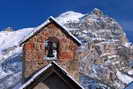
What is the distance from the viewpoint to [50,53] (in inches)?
651

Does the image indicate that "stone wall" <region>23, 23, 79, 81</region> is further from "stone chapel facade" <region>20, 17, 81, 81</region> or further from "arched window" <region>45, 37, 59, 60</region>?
"arched window" <region>45, 37, 59, 60</region>

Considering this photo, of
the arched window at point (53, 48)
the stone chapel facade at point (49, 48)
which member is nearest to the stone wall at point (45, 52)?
the stone chapel facade at point (49, 48)

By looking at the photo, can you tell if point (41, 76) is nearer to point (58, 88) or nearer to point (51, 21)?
point (58, 88)

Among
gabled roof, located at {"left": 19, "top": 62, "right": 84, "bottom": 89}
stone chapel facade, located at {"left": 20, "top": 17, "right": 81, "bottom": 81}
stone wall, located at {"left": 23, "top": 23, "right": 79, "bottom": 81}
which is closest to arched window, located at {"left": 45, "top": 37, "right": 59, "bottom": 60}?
stone chapel facade, located at {"left": 20, "top": 17, "right": 81, "bottom": 81}

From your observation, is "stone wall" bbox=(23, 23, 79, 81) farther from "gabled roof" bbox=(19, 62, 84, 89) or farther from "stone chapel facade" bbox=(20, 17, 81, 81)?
"gabled roof" bbox=(19, 62, 84, 89)

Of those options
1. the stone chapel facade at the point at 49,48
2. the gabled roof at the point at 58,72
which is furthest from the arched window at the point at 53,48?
the gabled roof at the point at 58,72

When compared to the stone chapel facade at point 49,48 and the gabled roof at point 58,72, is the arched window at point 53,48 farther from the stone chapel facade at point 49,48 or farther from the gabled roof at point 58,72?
the gabled roof at point 58,72

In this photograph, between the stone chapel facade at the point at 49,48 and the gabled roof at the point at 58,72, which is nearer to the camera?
the gabled roof at the point at 58,72

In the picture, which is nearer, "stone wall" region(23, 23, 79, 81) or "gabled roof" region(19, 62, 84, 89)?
"gabled roof" region(19, 62, 84, 89)

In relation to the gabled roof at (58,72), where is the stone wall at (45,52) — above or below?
above

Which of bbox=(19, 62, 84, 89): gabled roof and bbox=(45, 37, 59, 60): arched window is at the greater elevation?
bbox=(45, 37, 59, 60): arched window

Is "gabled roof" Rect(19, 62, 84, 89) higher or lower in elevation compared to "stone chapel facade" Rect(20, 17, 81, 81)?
lower

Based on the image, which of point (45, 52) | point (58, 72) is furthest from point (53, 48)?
point (58, 72)

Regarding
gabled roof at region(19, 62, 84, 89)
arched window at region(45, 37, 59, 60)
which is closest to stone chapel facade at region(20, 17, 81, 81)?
arched window at region(45, 37, 59, 60)
